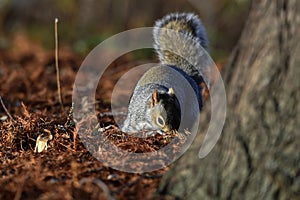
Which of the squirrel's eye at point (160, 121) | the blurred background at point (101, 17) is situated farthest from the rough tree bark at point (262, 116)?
the blurred background at point (101, 17)

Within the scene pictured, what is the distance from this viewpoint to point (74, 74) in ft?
17.5

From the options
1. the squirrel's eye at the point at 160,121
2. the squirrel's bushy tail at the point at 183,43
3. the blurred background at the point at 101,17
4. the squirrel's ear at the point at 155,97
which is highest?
the blurred background at the point at 101,17

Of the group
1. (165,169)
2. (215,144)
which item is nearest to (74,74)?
(165,169)

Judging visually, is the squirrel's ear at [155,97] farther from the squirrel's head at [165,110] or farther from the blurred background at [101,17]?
the blurred background at [101,17]

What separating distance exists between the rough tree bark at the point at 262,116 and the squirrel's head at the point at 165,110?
1.08 m

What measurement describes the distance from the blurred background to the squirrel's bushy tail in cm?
377

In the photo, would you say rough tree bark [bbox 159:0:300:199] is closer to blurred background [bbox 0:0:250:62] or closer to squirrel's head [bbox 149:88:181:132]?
squirrel's head [bbox 149:88:181:132]

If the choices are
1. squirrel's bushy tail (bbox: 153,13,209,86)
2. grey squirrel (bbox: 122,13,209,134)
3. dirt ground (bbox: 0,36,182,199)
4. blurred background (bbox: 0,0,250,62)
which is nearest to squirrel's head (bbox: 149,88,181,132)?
grey squirrel (bbox: 122,13,209,134)

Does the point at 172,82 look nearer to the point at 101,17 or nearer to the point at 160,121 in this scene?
the point at 160,121

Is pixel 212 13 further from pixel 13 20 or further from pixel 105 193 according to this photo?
pixel 105 193

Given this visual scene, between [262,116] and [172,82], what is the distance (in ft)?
5.22

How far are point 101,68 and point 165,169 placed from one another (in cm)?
333

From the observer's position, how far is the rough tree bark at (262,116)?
201 cm

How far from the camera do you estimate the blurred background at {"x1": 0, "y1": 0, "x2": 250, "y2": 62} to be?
851cm
